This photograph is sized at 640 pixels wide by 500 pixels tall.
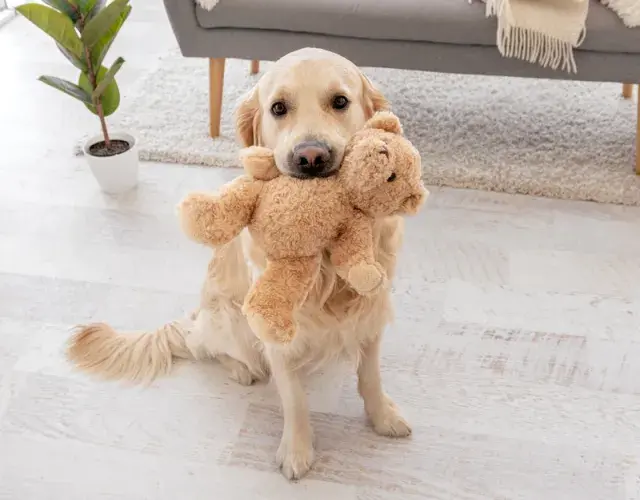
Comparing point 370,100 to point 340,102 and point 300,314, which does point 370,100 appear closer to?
point 340,102

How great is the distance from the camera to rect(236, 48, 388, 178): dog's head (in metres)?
1.18

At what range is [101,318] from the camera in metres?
1.90

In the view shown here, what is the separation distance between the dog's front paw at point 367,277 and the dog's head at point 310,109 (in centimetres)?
19

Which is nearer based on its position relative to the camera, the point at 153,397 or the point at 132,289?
the point at 153,397

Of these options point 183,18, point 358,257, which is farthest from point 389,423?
point 183,18

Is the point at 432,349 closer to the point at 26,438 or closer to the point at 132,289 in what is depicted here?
the point at 132,289

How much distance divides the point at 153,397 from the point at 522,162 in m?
1.53

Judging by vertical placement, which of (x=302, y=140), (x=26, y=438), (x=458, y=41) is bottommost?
(x=26, y=438)

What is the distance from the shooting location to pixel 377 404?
1556mm

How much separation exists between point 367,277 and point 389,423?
60 cm

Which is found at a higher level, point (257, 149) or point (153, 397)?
point (257, 149)

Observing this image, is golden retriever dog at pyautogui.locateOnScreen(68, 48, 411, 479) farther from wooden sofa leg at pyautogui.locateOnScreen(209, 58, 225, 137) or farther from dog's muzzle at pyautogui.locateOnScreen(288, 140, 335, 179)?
wooden sofa leg at pyautogui.locateOnScreen(209, 58, 225, 137)

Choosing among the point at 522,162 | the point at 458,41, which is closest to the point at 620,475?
the point at 522,162

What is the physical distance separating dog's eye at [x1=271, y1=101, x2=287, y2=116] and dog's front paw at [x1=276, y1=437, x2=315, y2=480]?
2.29 feet
